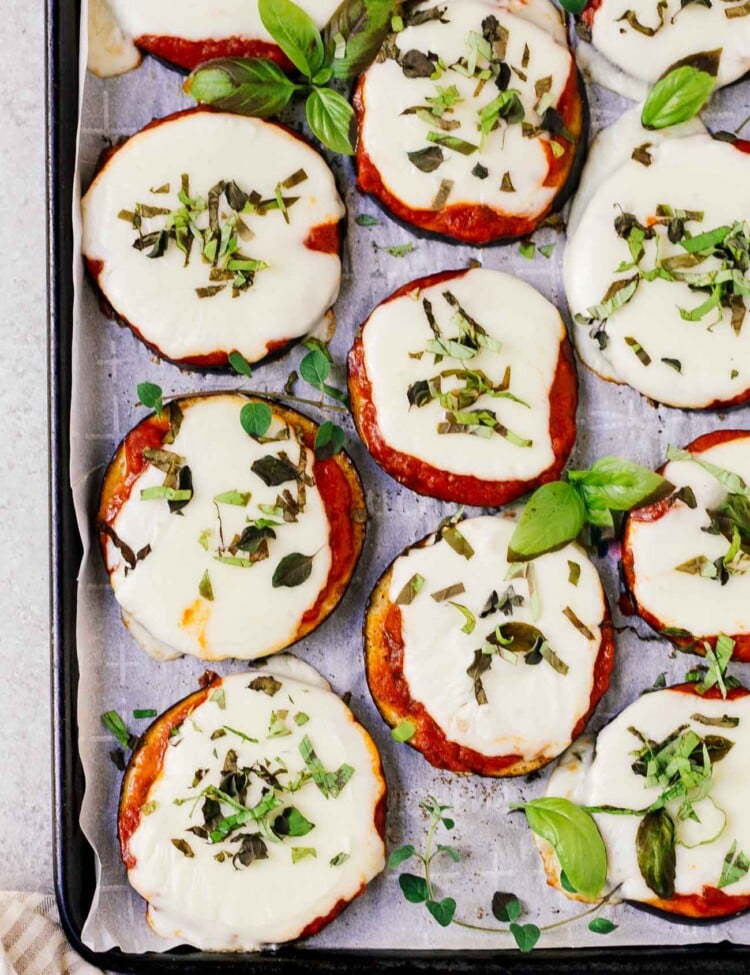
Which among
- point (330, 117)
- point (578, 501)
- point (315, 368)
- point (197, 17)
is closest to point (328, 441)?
point (315, 368)

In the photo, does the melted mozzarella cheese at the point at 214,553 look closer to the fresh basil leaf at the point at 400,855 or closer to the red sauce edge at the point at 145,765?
the red sauce edge at the point at 145,765

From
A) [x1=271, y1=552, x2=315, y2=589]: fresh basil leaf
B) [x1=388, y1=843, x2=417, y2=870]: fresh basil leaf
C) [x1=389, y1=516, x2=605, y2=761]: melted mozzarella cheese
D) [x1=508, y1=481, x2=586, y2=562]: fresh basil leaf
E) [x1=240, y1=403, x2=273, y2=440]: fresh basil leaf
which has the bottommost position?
[x1=388, y1=843, x2=417, y2=870]: fresh basil leaf

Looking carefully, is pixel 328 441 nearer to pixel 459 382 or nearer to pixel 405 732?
pixel 459 382

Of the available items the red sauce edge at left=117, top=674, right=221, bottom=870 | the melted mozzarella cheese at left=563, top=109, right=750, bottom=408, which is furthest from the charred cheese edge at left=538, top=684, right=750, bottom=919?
the red sauce edge at left=117, top=674, right=221, bottom=870

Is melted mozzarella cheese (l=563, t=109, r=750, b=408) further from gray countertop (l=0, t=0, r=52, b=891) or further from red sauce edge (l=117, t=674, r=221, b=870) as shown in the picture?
gray countertop (l=0, t=0, r=52, b=891)

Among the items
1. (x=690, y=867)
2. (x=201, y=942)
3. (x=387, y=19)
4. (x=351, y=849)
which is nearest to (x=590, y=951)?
(x=690, y=867)

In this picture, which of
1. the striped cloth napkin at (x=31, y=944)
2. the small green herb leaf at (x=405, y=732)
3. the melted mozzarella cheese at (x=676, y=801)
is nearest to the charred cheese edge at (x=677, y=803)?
the melted mozzarella cheese at (x=676, y=801)
